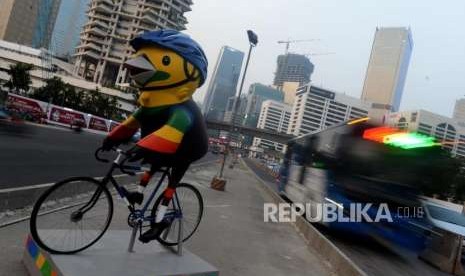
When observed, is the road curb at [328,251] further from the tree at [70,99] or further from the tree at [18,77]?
the tree at [70,99]

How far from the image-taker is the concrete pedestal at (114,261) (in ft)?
13.4

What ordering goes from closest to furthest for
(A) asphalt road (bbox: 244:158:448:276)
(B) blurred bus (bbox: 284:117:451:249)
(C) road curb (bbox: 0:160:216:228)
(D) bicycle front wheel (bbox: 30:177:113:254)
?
(D) bicycle front wheel (bbox: 30:177:113:254) < (C) road curb (bbox: 0:160:216:228) < (A) asphalt road (bbox: 244:158:448:276) < (B) blurred bus (bbox: 284:117:451:249)

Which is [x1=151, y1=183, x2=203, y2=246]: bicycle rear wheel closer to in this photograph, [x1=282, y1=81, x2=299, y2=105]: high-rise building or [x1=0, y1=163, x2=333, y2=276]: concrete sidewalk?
[x1=0, y1=163, x2=333, y2=276]: concrete sidewalk

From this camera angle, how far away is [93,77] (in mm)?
127875

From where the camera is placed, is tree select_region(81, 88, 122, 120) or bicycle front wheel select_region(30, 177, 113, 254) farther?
tree select_region(81, 88, 122, 120)

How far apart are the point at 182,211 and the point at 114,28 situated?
409ft

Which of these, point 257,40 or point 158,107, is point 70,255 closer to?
point 158,107

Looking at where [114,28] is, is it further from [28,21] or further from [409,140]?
[409,140]

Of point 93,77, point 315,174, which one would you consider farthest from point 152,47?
point 93,77

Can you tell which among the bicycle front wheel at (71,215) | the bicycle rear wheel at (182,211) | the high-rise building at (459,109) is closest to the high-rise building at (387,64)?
the high-rise building at (459,109)

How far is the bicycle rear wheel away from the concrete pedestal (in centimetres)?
31

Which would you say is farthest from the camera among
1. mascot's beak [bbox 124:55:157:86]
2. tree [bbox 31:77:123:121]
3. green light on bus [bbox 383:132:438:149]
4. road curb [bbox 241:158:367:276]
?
tree [bbox 31:77:123:121]

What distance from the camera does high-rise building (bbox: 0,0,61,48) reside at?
128 m

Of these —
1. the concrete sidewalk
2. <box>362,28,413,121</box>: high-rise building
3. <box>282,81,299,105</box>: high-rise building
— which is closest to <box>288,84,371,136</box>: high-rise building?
<box>362,28,413,121</box>: high-rise building
